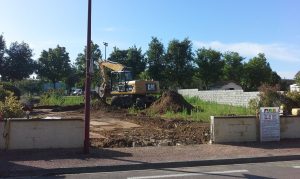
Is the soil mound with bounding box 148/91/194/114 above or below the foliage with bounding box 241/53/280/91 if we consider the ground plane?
below

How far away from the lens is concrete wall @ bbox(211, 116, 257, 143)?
619 inches

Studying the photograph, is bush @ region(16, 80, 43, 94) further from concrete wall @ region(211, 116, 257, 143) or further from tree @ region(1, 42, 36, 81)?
concrete wall @ region(211, 116, 257, 143)

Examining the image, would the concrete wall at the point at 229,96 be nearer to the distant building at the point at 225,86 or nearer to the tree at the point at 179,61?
the tree at the point at 179,61

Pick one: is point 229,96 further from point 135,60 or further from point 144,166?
point 135,60

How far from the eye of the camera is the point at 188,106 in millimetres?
32594

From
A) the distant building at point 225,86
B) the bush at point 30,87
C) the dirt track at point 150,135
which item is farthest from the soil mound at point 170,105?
the bush at point 30,87

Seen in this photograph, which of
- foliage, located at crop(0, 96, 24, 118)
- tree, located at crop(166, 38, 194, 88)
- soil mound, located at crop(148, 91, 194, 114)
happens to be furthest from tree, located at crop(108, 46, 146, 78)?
foliage, located at crop(0, 96, 24, 118)

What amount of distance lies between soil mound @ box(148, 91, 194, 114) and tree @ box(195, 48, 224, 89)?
3666 centimetres

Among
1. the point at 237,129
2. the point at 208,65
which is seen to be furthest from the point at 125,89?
the point at 208,65

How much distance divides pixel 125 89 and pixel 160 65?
2542 centimetres

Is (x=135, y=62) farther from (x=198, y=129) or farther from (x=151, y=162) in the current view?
(x=151, y=162)

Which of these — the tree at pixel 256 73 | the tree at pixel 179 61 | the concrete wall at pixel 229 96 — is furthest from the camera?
the tree at pixel 256 73

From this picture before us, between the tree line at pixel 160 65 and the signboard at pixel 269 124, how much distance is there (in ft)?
115

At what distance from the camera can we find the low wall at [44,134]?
1381 cm
